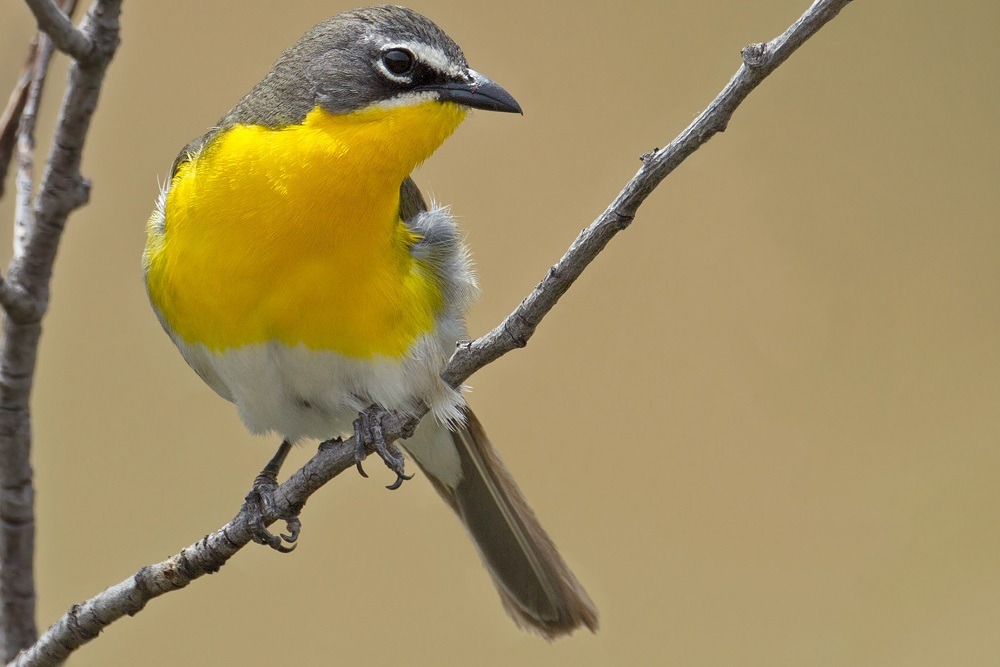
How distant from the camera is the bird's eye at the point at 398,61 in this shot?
236 cm

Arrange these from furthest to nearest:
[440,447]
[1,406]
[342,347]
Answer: [440,447] < [342,347] < [1,406]

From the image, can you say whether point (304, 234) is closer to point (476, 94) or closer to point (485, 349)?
point (476, 94)

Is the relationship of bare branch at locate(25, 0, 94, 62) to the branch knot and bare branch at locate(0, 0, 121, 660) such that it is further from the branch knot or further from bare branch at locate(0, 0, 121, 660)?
the branch knot

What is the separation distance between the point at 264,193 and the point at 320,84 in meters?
0.29

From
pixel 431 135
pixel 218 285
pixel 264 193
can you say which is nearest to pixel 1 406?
pixel 218 285

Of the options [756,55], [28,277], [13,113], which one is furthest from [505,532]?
[756,55]

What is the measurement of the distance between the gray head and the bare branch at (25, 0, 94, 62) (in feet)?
2.38

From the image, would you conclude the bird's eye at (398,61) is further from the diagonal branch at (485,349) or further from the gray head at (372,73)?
the diagonal branch at (485,349)

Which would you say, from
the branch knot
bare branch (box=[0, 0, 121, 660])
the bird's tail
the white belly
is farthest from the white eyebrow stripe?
the bird's tail

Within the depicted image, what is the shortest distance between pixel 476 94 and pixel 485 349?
0.70 metres

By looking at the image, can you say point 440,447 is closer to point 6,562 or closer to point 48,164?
point 6,562

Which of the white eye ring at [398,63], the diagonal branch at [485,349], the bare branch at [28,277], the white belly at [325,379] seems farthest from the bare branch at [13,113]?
the diagonal branch at [485,349]

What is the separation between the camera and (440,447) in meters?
3.11

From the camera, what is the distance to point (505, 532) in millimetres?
3166
